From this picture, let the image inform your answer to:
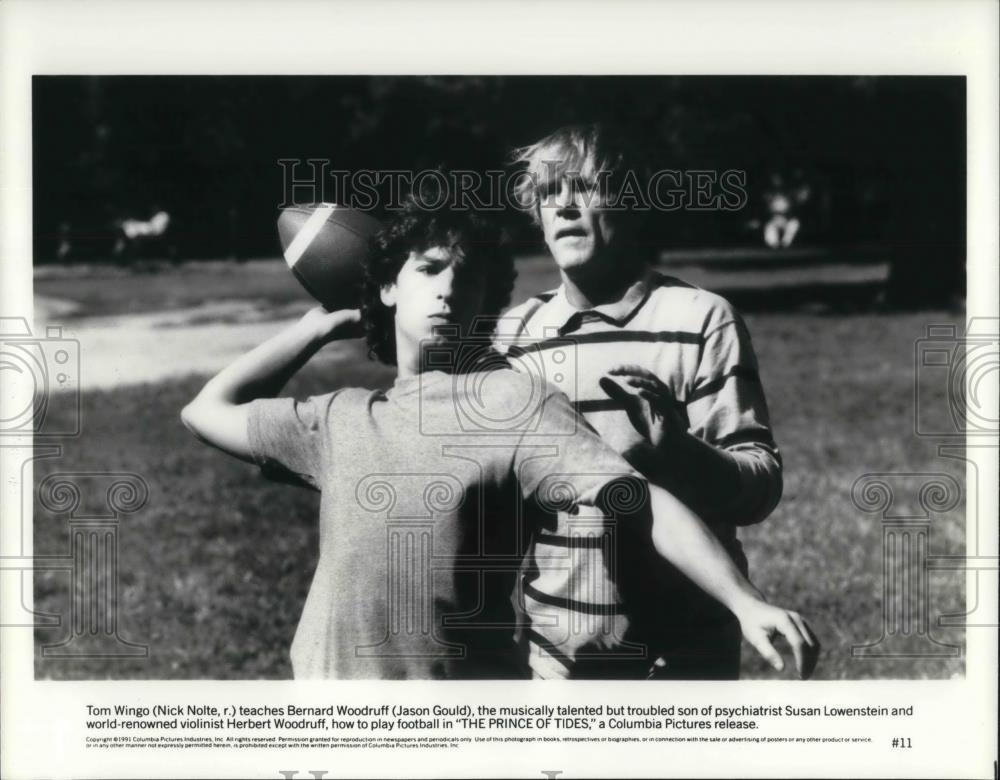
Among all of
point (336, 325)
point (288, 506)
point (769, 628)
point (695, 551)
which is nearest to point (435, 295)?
point (336, 325)

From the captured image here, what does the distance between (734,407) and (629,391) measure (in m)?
0.29

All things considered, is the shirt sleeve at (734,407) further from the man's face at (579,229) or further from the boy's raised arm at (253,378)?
the boy's raised arm at (253,378)

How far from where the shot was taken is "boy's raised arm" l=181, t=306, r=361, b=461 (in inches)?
142

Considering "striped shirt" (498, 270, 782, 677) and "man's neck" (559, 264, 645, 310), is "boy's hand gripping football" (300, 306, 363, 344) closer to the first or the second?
"striped shirt" (498, 270, 782, 677)

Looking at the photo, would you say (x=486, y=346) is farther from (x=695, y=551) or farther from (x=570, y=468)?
(x=695, y=551)

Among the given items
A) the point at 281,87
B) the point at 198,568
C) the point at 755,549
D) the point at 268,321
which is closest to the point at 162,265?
the point at 268,321

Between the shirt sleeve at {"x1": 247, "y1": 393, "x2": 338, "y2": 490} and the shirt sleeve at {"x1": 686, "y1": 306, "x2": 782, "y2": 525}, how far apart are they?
1.01 metres

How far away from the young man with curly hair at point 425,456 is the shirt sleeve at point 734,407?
7.8 inches

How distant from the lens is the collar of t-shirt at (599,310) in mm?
3590

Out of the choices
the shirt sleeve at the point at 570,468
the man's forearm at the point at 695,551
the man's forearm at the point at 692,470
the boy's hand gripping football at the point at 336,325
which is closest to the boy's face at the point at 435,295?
the boy's hand gripping football at the point at 336,325

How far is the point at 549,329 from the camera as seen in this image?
11.9 ft

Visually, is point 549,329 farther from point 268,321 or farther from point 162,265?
point 162,265

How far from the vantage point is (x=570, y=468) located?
3.54 metres

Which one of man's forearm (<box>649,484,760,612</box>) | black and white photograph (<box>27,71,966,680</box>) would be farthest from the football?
man's forearm (<box>649,484,760,612</box>)
